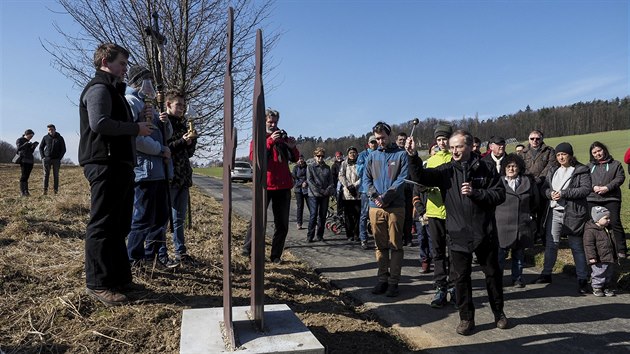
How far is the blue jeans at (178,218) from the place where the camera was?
5.30 m

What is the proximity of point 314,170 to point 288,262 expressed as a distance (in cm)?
368

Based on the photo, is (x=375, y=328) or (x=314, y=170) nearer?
(x=375, y=328)

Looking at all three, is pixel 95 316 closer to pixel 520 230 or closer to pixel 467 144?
pixel 467 144

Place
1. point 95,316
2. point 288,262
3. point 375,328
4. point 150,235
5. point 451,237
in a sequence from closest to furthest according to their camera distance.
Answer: point 95,316, point 375,328, point 451,237, point 150,235, point 288,262

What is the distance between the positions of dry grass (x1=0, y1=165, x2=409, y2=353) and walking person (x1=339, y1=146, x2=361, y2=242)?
346 cm

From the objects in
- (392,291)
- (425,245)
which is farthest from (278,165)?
(425,245)

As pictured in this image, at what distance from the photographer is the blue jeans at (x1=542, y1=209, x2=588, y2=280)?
570 cm

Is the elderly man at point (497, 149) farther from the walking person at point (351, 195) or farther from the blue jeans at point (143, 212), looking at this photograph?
the blue jeans at point (143, 212)

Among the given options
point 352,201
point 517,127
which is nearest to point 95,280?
point 352,201

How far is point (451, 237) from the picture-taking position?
173 inches

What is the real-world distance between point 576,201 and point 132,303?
5.61 m

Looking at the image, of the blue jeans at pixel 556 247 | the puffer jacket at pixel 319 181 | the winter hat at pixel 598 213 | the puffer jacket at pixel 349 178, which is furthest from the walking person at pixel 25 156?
the winter hat at pixel 598 213

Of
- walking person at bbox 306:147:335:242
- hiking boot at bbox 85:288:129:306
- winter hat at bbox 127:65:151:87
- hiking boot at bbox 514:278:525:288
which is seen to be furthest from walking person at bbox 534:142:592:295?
winter hat at bbox 127:65:151:87

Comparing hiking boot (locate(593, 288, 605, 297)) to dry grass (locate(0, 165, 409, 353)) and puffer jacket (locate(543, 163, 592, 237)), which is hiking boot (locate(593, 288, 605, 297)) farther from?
dry grass (locate(0, 165, 409, 353))
